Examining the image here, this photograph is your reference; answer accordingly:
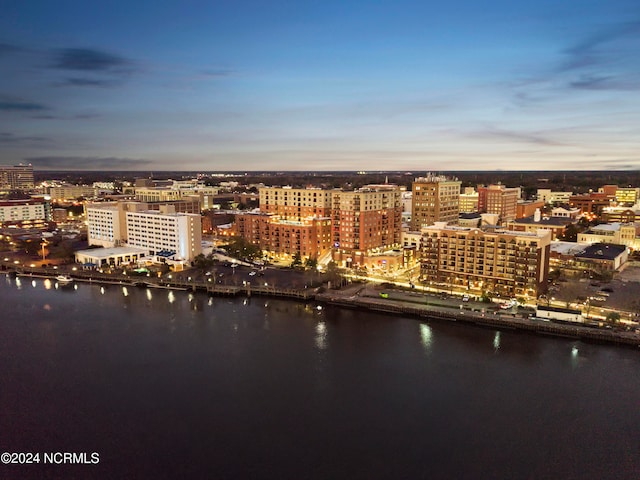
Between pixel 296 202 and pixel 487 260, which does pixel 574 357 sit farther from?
pixel 296 202

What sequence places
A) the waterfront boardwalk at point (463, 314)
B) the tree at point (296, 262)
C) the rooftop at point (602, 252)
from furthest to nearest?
the tree at point (296, 262)
the rooftop at point (602, 252)
the waterfront boardwalk at point (463, 314)

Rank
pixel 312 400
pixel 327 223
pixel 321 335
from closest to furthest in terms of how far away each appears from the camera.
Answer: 1. pixel 312 400
2. pixel 321 335
3. pixel 327 223

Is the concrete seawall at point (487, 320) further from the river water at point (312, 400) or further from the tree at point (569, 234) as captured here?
the tree at point (569, 234)

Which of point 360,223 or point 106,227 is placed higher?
point 360,223

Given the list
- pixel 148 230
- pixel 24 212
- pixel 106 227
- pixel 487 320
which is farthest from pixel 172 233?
pixel 24 212

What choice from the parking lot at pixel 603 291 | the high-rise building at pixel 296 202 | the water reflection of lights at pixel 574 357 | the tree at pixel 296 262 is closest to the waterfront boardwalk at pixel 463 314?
the water reflection of lights at pixel 574 357

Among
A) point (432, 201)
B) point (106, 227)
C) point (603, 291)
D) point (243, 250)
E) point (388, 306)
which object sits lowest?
point (388, 306)

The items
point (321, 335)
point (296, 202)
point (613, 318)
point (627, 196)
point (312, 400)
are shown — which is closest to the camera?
point (312, 400)
